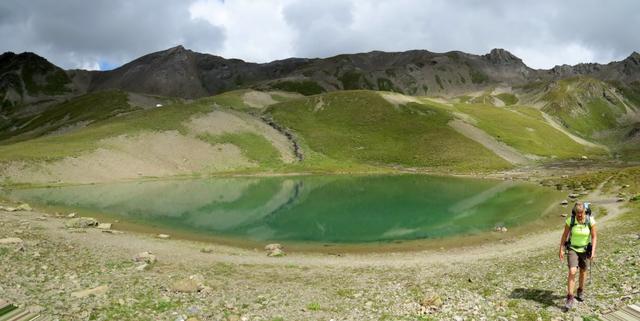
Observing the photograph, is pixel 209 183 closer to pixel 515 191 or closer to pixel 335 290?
pixel 515 191

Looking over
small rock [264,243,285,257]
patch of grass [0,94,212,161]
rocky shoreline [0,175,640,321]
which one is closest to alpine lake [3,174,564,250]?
small rock [264,243,285,257]

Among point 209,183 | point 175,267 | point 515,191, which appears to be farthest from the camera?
point 209,183

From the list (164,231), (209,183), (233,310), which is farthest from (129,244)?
(209,183)

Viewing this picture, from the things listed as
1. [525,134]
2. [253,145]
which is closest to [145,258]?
[253,145]

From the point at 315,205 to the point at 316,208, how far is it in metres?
2.70

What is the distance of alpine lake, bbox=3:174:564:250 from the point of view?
43969mm

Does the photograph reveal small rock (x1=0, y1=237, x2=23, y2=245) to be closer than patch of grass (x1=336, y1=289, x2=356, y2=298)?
No

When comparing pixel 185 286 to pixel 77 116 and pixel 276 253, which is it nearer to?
pixel 276 253

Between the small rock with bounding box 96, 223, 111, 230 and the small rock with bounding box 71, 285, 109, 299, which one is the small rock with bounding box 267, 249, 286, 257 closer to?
the small rock with bounding box 71, 285, 109, 299

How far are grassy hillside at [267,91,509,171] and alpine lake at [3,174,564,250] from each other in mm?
31991

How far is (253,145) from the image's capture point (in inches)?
4897

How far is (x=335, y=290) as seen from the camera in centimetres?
2375

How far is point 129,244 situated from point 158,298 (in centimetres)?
1701

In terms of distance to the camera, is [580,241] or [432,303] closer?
[580,241]
